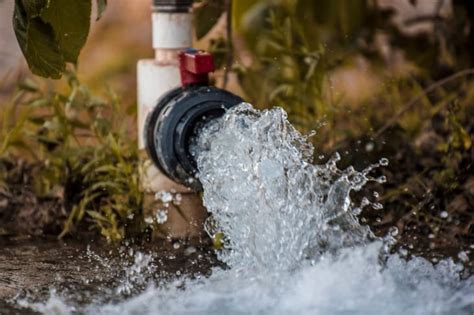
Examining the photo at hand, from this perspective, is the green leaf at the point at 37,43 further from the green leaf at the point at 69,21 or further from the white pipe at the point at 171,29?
the white pipe at the point at 171,29

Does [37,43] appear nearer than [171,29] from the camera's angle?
Yes

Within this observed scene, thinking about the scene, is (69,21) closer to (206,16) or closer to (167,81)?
(167,81)

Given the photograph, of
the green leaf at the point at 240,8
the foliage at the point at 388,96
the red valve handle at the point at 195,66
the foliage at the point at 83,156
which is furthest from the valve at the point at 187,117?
the green leaf at the point at 240,8

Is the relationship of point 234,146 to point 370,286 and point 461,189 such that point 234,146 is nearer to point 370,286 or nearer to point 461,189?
point 370,286

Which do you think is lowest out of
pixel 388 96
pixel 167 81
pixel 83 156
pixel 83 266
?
pixel 83 266

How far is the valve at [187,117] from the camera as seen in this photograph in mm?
2740

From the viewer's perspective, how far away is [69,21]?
2.49m

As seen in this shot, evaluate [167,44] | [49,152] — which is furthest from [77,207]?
[167,44]

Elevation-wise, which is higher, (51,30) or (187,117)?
(51,30)

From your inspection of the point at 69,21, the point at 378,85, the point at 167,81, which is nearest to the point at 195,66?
the point at 167,81

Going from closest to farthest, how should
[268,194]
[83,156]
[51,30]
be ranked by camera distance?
[51,30]
[268,194]
[83,156]

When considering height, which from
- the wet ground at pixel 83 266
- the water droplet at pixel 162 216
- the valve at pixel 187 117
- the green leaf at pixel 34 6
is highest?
the green leaf at pixel 34 6

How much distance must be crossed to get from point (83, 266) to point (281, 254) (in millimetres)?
484

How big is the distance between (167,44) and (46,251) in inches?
23.8
